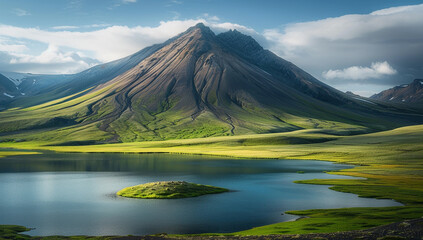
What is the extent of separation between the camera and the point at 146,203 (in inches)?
2670

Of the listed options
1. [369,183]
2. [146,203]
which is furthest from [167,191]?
[369,183]

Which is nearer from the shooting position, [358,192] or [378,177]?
[358,192]

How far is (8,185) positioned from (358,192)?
3073 inches

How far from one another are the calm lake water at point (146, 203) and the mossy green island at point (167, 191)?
9.08 ft

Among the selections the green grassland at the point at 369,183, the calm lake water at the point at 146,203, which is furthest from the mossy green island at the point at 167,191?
the green grassland at the point at 369,183

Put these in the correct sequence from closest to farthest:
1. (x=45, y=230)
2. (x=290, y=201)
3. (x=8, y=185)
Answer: (x=45, y=230) < (x=290, y=201) < (x=8, y=185)

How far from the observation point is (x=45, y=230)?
49.1 metres

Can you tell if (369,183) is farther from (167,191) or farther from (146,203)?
(146,203)

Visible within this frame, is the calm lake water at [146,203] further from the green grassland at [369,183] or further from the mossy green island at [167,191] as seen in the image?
the green grassland at [369,183]

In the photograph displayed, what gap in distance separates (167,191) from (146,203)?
8.01 metres

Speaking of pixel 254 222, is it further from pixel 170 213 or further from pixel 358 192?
pixel 358 192

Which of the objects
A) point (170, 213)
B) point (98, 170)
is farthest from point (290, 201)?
point (98, 170)

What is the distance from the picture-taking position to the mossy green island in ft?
242

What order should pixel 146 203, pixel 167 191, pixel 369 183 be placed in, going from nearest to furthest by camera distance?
pixel 146 203 → pixel 167 191 → pixel 369 183
